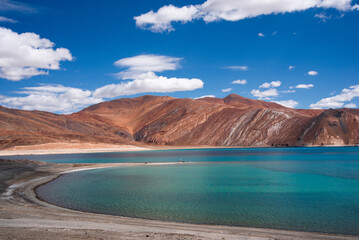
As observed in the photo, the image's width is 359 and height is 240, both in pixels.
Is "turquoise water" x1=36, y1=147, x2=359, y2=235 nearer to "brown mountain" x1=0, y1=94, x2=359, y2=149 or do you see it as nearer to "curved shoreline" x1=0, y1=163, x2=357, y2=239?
"curved shoreline" x1=0, y1=163, x2=357, y2=239

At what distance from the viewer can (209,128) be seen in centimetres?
15825

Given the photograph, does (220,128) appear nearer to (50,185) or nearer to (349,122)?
(349,122)

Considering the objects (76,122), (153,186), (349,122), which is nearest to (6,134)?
(76,122)

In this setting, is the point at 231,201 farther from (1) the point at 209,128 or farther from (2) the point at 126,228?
(1) the point at 209,128

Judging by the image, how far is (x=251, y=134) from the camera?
140 meters

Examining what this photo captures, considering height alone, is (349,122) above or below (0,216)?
above

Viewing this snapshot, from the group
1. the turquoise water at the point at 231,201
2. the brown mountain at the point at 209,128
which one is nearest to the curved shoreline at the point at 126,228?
the turquoise water at the point at 231,201

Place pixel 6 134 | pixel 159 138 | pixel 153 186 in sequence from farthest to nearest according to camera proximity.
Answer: pixel 159 138
pixel 6 134
pixel 153 186

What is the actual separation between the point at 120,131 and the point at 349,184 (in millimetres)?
167096

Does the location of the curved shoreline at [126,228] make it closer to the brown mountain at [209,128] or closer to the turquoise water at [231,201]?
the turquoise water at [231,201]

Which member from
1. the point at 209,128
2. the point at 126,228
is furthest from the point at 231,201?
the point at 209,128

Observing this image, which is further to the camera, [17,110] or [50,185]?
[17,110]

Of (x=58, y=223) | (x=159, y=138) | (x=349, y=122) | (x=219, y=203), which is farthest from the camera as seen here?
(x=159, y=138)

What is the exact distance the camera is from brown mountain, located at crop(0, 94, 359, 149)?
124 meters
